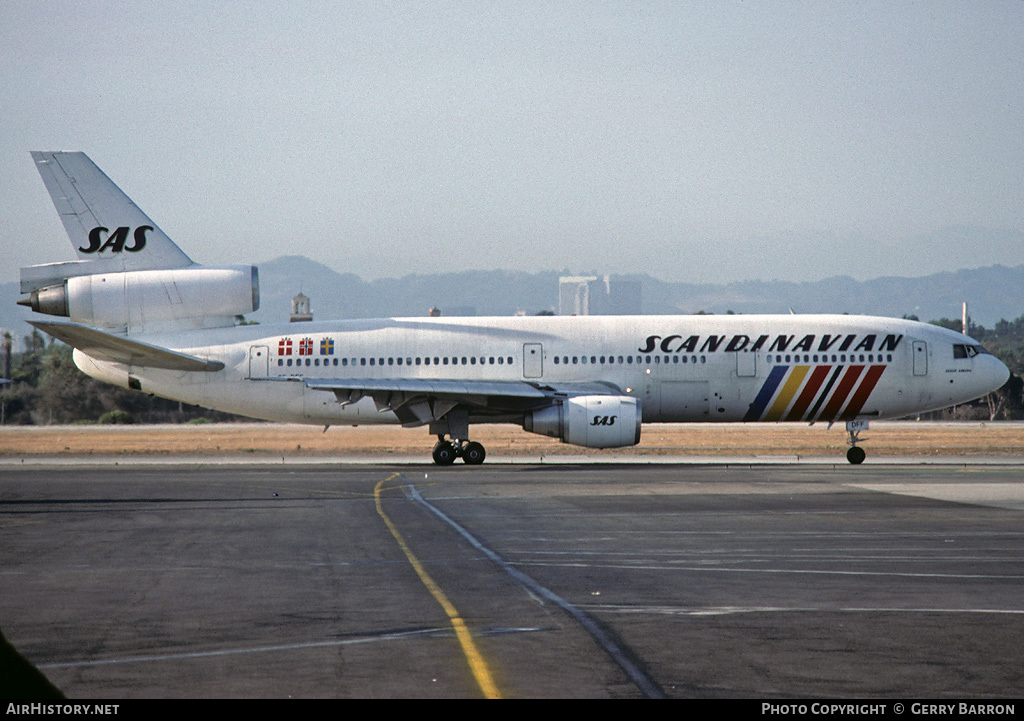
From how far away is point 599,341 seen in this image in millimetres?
36250

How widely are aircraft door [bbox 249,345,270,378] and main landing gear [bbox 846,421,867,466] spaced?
65.0 ft

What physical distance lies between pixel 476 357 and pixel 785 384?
10463 millimetres

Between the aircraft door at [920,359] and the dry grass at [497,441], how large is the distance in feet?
17.8

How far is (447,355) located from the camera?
36531mm

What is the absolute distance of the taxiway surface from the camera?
7930mm

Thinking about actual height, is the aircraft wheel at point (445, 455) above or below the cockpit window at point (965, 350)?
below

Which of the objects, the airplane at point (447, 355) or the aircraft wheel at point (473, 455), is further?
the aircraft wheel at point (473, 455)

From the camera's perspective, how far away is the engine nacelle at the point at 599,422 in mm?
33375

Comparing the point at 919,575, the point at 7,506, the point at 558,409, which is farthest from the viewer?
the point at 558,409

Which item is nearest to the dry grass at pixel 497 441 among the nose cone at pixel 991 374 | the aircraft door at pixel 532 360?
the nose cone at pixel 991 374

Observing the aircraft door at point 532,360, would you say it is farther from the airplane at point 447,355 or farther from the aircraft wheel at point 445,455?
the aircraft wheel at point 445,455

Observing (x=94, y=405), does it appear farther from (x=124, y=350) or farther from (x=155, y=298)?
(x=124, y=350)
